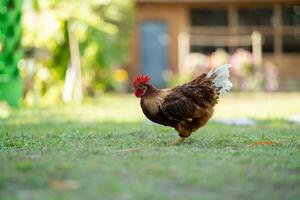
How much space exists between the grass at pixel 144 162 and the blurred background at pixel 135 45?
508cm

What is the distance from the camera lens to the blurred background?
1603cm

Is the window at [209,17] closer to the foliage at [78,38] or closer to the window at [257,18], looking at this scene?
the window at [257,18]

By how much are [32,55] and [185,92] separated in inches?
338

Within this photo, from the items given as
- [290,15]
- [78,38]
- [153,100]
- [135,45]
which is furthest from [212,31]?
[153,100]

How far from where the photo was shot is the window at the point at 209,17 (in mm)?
25719

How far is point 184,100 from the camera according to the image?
773 centimetres

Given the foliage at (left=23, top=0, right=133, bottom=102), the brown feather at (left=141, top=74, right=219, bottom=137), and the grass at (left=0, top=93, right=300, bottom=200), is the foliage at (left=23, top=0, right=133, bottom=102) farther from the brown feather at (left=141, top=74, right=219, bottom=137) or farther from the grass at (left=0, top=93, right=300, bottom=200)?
the brown feather at (left=141, top=74, right=219, bottom=137)

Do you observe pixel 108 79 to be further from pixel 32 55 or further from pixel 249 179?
pixel 249 179

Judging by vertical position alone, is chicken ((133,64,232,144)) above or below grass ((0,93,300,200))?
above

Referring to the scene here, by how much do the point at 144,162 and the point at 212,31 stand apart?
64.8 feet

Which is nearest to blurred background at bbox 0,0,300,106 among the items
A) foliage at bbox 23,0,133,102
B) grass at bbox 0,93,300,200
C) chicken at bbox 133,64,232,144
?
foliage at bbox 23,0,133,102

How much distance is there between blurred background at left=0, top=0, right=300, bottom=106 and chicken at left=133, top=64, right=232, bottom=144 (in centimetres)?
714

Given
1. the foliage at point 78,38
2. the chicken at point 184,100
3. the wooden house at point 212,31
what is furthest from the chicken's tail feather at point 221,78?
the wooden house at point 212,31

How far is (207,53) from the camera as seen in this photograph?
25297mm
